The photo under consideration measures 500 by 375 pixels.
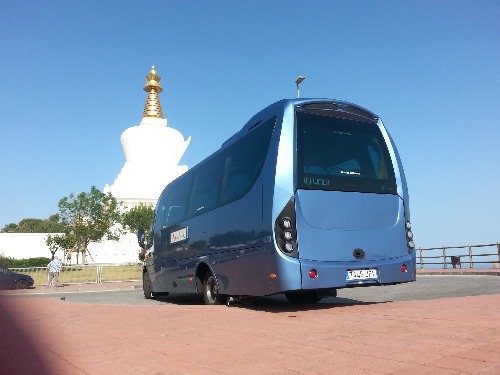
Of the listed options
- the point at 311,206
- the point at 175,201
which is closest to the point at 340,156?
the point at 311,206

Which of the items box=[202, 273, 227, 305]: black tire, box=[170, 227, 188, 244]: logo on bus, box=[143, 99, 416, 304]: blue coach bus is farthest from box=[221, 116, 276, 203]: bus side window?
box=[170, 227, 188, 244]: logo on bus

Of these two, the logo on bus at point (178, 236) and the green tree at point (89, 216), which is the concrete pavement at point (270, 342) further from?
the green tree at point (89, 216)

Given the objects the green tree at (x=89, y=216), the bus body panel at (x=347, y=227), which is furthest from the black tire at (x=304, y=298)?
the green tree at (x=89, y=216)

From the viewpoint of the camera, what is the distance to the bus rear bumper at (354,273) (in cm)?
669

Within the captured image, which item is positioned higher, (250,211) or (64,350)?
(250,211)

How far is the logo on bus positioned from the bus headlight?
4.00 meters

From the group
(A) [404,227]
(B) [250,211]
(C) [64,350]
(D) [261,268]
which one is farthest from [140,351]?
(A) [404,227]

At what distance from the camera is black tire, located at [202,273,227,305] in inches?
350

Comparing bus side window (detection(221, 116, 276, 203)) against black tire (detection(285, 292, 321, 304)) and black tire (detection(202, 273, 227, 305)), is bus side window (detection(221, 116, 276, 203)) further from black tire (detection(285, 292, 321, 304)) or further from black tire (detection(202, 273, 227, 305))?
black tire (detection(285, 292, 321, 304))

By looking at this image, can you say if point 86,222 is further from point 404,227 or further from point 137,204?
point 404,227

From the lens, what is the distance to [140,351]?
443 centimetres

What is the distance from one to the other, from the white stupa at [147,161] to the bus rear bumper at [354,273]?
151 ft

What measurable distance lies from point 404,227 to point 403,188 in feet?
2.21

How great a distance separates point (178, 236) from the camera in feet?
35.5
